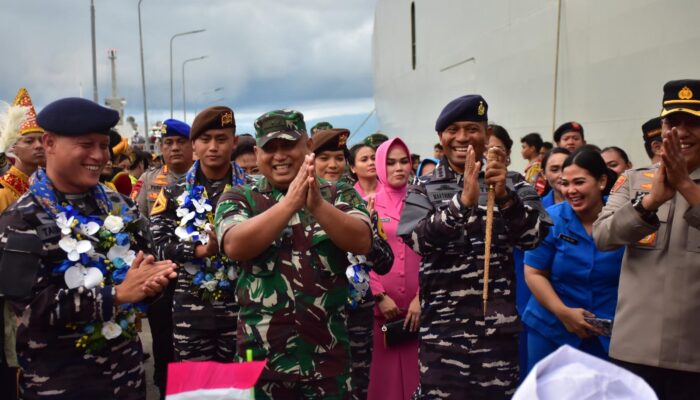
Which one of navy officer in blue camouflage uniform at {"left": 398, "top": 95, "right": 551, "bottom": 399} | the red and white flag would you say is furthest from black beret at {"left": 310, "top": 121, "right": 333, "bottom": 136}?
the red and white flag

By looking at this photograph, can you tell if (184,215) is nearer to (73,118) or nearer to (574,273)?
(73,118)

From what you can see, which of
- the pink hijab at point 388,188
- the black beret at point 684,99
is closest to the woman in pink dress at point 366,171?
the pink hijab at point 388,188

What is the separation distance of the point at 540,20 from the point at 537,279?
11.7 meters

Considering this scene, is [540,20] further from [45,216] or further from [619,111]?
[45,216]

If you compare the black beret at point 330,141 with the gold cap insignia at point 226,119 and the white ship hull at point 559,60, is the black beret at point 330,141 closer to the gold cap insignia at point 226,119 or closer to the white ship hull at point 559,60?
the gold cap insignia at point 226,119

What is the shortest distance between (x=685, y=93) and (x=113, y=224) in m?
2.77

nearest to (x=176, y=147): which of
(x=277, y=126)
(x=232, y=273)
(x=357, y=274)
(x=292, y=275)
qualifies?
(x=232, y=273)

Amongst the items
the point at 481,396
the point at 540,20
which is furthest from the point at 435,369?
the point at 540,20

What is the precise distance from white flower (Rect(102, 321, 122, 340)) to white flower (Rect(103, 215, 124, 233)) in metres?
0.42

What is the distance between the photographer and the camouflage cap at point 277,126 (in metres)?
3.02

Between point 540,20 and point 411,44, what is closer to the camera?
point 540,20

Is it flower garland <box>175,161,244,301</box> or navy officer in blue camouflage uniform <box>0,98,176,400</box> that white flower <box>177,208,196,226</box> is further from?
navy officer in blue camouflage uniform <box>0,98,176,400</box>

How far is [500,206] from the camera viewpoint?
3.32m

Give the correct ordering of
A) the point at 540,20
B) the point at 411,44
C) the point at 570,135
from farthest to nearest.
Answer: the point at 411,44
the point at 540,20
the point at 570,135
